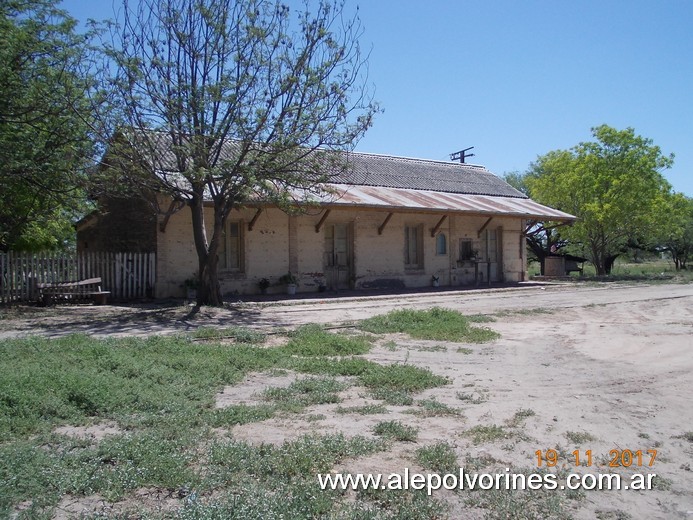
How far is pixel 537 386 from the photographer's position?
22.4ft

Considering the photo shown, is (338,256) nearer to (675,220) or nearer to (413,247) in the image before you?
(413,247)

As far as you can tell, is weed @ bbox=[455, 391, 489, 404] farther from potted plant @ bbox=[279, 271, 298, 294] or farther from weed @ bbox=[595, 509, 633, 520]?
potted plant @ bbox=[279, 271, 298, 294]

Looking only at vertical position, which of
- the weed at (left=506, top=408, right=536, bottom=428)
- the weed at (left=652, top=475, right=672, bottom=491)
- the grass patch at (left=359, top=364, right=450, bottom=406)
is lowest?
the weed at (left=652, top=475, right=672, bottom=491)

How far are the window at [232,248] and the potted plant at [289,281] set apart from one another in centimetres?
144

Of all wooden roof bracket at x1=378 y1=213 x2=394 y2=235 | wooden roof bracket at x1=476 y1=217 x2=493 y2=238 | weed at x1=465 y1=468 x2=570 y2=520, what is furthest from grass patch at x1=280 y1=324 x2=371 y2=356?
wooden roof bracket at x1=476 y1=217 x2=493 y2=238

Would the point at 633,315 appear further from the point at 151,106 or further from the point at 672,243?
the point at 672,243

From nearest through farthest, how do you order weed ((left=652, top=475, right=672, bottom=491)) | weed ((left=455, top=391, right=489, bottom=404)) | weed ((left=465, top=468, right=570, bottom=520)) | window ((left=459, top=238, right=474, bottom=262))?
weed ((left=465, top=468, right=570, bottom=520)), weed ((left=652, top=475, right=672, bottom=491)), weed ((left=455, top=391, right=489, bottom=404)), window ((left=459, top=238, right=474, bottom=262))

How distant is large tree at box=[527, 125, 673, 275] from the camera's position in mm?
30000

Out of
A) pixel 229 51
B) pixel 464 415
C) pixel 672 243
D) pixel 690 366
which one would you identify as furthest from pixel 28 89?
pixel 672 243

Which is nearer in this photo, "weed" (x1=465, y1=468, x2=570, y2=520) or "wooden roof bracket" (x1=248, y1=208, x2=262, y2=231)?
"weed" (x1=465, y1=468, x2=570, y2=520)

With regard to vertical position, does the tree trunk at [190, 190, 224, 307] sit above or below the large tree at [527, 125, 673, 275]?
below

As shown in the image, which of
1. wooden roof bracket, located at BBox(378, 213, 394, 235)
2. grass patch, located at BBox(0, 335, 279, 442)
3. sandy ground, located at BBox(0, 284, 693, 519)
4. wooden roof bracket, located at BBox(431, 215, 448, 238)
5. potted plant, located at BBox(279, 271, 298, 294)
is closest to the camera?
sandy ground, located at BBox(0, 284, 693, 519)

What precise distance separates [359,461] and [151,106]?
12.0 metres

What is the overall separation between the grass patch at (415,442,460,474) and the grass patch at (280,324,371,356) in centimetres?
438
